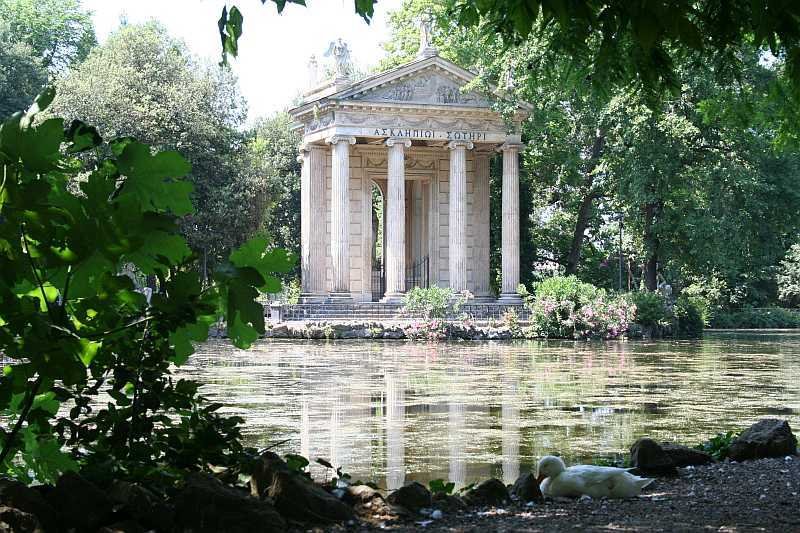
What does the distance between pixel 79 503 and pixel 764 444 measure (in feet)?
17.3

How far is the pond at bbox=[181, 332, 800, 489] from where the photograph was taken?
30.5 ft

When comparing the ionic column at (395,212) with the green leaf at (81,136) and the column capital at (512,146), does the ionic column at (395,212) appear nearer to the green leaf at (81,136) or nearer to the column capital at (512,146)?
the column capital at (512,146)

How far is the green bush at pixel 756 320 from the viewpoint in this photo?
55531 mm

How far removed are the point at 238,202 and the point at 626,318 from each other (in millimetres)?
19332

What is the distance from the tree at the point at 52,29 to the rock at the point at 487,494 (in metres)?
57.3

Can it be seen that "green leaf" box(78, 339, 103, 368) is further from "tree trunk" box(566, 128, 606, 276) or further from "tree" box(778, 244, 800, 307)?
"tree" box(778, 244, 800, 307)

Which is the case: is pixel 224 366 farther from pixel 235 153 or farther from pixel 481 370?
pixel 235 153

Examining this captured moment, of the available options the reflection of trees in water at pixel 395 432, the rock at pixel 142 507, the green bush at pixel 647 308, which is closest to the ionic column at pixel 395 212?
the green bush at pixel 647 308

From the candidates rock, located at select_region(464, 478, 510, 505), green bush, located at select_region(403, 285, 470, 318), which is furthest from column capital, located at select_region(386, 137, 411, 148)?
rock, located at select_region(464, 478, 510, 505)

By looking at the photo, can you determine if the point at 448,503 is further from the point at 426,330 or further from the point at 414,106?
the point at 414,106

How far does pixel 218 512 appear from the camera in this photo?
203 inches

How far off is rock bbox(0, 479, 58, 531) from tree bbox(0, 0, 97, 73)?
2267 inches

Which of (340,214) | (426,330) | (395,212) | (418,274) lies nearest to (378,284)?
(418,274)

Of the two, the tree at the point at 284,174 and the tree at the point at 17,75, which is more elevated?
the tree at the point at 17,75
